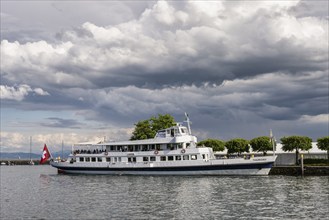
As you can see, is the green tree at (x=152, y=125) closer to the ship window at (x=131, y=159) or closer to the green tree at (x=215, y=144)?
the green tree at (x=215, y=144)

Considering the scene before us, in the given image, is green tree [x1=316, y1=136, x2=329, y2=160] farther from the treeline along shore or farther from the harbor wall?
the harbor wall

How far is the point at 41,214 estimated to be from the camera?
37.3 m

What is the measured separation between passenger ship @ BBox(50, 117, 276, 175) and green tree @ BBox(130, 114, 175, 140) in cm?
2461

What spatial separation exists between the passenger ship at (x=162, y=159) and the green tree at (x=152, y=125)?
969 inches

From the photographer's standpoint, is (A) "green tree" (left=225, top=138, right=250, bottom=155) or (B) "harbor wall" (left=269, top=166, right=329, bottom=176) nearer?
(B) "harbor wall" (left=269, top=166, right=329, bottom=176)

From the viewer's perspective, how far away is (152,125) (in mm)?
112312

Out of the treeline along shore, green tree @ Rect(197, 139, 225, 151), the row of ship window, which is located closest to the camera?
the treeline along shore

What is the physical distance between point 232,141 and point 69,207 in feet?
232

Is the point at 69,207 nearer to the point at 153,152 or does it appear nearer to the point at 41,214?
the point at 41,214

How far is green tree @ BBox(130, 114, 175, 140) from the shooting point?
111 metres

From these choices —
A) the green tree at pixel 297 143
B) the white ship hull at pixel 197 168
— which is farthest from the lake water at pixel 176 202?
the green tree at pixel 297 143

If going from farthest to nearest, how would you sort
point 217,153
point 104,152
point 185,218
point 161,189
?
point 217,153, point 104,152, point 161,189, point 185,218

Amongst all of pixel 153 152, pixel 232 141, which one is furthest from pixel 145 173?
pixel 232 141

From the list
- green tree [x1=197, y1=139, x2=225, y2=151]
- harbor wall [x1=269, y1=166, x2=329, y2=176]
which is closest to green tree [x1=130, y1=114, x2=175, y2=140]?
green tree [x1=197, y1=139, x2=225, y2=151]
